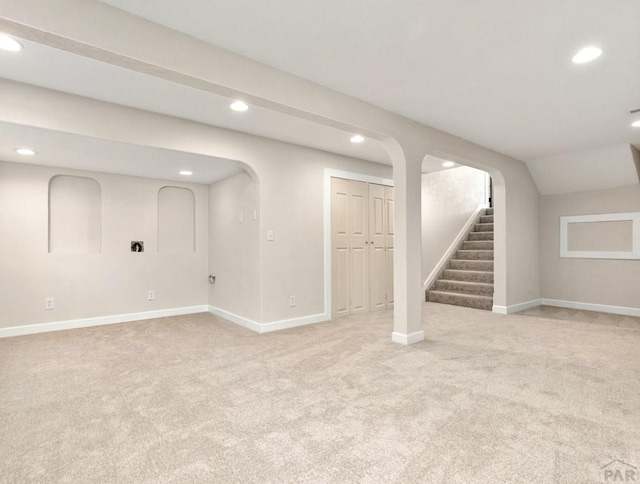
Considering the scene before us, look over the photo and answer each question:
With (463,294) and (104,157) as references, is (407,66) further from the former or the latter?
(463,294)

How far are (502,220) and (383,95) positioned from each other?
3.26 meters

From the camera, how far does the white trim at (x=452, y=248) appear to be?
642 cm

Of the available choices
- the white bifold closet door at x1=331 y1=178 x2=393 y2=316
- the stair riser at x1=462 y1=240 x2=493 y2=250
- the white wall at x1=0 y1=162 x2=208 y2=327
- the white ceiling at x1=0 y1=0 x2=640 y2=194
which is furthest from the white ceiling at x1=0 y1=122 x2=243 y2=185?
the stair riser at x1=462 y1=240 x2=493 y2=250

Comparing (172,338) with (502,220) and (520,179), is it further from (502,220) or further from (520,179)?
(520,179)

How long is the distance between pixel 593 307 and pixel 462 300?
6.41 ft

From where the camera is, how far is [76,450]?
70.2 inches

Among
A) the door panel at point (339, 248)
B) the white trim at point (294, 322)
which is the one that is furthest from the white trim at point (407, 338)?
the door panel at point (339, 248)

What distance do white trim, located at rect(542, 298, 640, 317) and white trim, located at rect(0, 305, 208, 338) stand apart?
18.9 ft

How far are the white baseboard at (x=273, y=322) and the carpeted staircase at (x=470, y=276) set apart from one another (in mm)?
2446

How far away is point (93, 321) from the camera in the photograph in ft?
15.1

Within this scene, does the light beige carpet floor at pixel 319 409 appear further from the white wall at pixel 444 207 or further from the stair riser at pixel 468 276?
the white wall at pixel 444 207

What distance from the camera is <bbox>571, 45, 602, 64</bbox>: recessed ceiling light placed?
232 centimetres

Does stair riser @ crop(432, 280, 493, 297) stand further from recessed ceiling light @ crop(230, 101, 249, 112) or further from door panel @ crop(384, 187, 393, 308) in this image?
recessed ceiling light @ crop(230, 101, 249, 112)

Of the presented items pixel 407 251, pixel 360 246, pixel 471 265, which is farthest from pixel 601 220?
pixel 407 251
